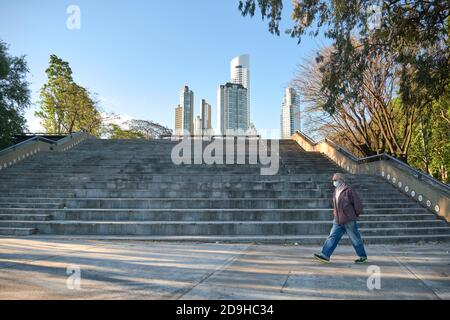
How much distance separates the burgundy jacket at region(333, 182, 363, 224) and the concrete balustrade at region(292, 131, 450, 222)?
5.38 m

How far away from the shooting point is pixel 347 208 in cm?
651

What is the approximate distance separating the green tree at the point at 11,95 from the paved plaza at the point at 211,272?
972 cm

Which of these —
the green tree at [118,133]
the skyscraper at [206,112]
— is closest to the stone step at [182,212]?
the green tree at [118,133]

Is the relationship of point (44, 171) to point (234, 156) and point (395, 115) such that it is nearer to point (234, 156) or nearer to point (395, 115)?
point (234, 156)

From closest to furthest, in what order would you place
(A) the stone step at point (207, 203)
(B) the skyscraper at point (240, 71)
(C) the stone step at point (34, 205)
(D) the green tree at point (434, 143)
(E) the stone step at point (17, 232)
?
(E) the stone step at point (17, 232) → (A) the stone step at point (207, 203) → (C) the stone step at point (34, 205) → (D) the green tree at point (434, 143) → (B) the skyscraper at point (240, 71)

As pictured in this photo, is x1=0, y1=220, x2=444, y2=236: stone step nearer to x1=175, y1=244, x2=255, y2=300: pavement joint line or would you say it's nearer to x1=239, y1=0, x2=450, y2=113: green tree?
x1=175, y1=244, x2=255, y2=300: pavement joint line

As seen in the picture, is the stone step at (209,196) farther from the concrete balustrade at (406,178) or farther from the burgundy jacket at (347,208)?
the burgundy jacket at (347,208)

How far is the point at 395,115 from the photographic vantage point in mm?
22766

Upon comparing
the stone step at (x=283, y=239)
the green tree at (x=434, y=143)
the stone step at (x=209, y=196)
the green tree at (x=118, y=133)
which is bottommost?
the stone step at (x=283, y=239)

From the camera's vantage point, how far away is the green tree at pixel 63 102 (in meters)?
33.0

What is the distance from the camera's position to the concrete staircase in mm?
9523

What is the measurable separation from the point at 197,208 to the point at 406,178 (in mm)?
7204
